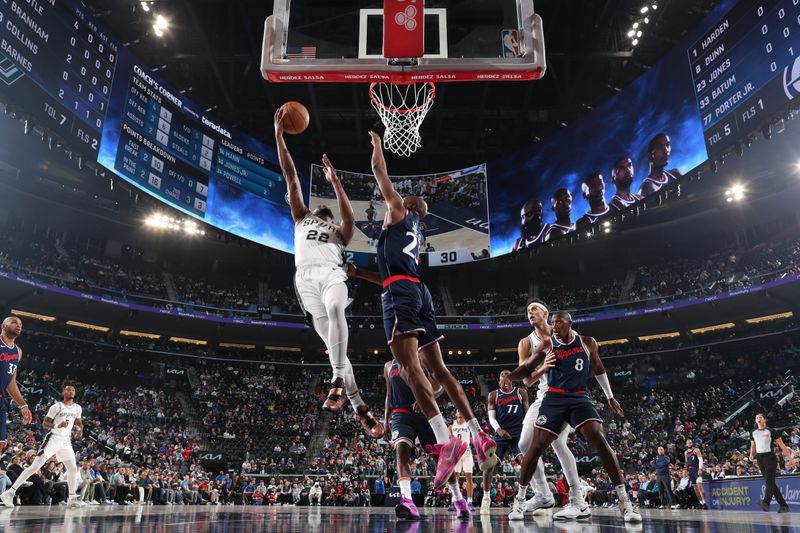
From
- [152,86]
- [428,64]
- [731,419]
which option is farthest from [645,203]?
[152,86]

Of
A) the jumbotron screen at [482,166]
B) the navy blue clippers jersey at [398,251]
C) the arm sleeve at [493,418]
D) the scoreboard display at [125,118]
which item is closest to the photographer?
the navy blue clippers jersey at [398,251]

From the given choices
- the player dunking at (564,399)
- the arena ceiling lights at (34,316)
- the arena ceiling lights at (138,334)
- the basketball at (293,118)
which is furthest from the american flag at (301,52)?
the arena ceiling lights at (138,334)

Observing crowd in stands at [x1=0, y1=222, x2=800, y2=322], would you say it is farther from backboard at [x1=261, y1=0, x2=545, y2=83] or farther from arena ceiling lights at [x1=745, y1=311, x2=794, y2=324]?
backboard at [x1=261, y1=0, x2=545, y2=83]

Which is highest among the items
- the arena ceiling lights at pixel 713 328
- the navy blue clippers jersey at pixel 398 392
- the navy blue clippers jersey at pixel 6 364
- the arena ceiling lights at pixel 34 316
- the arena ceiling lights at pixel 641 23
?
the arena ceiling lights at pixel 641 23

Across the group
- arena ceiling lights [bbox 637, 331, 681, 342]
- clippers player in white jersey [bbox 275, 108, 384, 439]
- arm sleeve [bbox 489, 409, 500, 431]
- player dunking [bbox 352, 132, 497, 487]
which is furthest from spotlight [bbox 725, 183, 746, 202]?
clippers player in white jersey [bbox 275, 108, 384, 439]

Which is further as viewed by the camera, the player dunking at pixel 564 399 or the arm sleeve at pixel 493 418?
the arm sleeve at pixel 493 418

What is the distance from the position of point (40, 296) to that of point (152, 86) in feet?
37.6

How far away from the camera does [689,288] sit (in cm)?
2489

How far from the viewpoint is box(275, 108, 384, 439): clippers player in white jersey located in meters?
4.88

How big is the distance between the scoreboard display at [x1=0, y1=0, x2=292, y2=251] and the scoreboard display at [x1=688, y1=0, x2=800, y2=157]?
49.2ft

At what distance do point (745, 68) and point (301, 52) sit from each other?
1252cm

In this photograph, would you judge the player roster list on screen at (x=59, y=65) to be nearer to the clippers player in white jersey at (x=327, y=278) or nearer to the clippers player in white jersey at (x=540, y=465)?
the clippers player in white jersey at (x=327, y=278)

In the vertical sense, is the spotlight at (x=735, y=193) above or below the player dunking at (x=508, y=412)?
above

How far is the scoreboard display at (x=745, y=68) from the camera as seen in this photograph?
1326 centimetres
